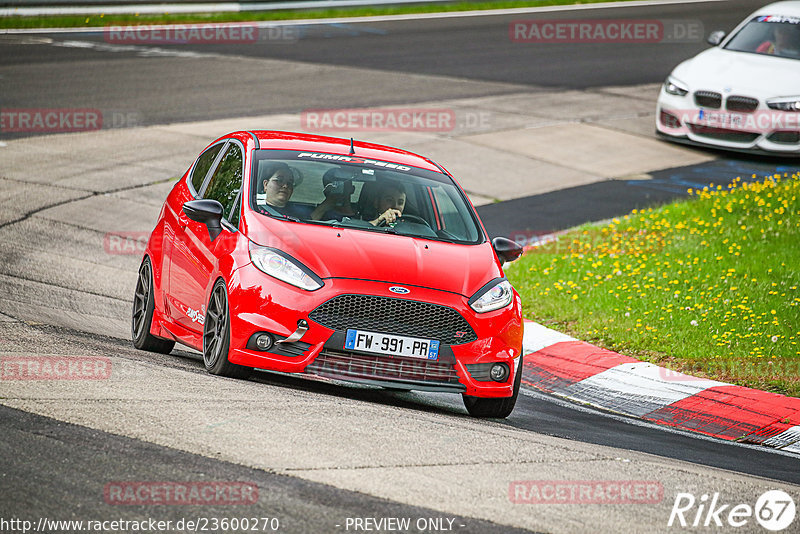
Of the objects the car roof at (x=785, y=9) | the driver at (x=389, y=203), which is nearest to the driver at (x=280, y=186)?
the driver at (x=389, y=203)

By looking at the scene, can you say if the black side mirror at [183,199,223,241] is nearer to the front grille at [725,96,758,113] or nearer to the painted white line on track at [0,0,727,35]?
the front grille at [725,96,758,113]

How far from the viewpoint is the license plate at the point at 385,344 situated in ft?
23.8

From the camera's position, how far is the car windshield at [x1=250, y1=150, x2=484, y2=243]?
8234 millimetres

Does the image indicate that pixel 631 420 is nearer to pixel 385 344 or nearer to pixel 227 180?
pixel 385 344

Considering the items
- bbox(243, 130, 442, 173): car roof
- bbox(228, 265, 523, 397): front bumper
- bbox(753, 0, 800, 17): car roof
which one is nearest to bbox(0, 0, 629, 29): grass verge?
bbox(753, 0, 800, 17): car roof

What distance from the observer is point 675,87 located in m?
18.7

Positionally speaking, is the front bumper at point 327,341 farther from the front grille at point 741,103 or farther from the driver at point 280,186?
the front grille at point 741,103

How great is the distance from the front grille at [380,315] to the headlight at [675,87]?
12.3 m

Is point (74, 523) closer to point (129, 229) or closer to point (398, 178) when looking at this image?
point (398, 178)

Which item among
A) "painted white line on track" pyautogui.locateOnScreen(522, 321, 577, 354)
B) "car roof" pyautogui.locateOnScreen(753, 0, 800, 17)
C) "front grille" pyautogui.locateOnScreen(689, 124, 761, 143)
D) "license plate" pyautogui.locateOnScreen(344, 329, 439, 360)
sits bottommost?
"painted white line on track" pyautogui.locateOnScreen(522, 321, 577, 354)

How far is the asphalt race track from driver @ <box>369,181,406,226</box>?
1236 mm

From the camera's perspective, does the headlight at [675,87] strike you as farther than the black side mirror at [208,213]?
Yes

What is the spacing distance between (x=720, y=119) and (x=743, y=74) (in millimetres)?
804

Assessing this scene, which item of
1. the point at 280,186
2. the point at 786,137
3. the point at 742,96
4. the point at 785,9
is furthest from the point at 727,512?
the point at 785,9
